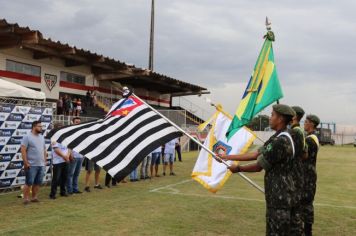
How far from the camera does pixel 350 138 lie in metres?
59.8

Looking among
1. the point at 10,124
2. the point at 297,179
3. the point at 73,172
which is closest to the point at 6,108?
the point at 10,124

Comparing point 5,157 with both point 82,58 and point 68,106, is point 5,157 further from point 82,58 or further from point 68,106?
point 82,58

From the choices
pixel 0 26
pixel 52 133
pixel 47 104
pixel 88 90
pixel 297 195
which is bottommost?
pixel 297 195

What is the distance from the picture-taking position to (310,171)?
5.93 metres

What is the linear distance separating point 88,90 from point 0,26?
1029cm

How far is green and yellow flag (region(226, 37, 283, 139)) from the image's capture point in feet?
17.7

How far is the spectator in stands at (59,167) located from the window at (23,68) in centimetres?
1402

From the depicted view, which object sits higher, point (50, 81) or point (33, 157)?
point (50, 81)

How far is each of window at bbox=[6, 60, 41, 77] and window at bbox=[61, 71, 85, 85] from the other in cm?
229

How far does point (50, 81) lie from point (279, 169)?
23098 mm

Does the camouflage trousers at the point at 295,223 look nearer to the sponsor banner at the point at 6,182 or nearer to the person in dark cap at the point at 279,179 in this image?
the person in dark cap at the point at 279,179

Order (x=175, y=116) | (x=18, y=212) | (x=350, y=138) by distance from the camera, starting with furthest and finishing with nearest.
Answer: (x=350, y=138)
(x=175, y=116)
(x=18, y=212)

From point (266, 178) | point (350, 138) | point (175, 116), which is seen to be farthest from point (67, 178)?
point (350, 138)

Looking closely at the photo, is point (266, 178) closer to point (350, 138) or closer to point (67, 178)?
point (67, 178)
